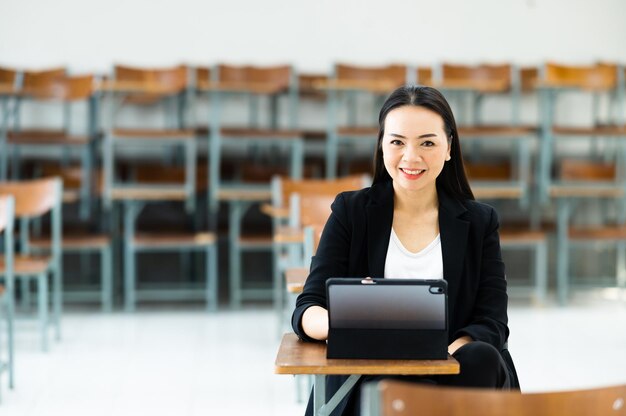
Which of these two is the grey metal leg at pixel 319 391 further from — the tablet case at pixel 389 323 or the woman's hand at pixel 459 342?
the woman's hand at pixel 459 342

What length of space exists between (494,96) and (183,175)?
9.06 ft

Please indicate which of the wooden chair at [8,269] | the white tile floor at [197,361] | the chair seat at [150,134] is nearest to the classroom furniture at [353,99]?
the chair seat at [150,134]

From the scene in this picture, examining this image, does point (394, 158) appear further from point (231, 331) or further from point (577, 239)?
point (577, 239)

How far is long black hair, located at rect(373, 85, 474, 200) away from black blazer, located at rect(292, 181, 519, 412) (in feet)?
0.12

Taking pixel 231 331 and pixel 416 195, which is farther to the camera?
pixel 231 331

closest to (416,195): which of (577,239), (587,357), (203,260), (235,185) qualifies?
(587,357)

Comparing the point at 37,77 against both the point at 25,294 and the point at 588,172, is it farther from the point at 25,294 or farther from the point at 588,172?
the point at 588,172

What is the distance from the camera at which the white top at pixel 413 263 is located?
2.03 m

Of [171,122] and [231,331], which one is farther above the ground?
[171,122]

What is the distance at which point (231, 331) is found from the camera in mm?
5430

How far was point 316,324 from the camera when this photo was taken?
71.6 inches

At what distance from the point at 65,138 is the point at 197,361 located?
2.48 m

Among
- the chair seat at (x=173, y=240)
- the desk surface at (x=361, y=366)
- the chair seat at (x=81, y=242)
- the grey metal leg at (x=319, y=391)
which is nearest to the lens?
the desk surface at (x=361, y=366)

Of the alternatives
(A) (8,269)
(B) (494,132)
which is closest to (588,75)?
(B) (494,132)
